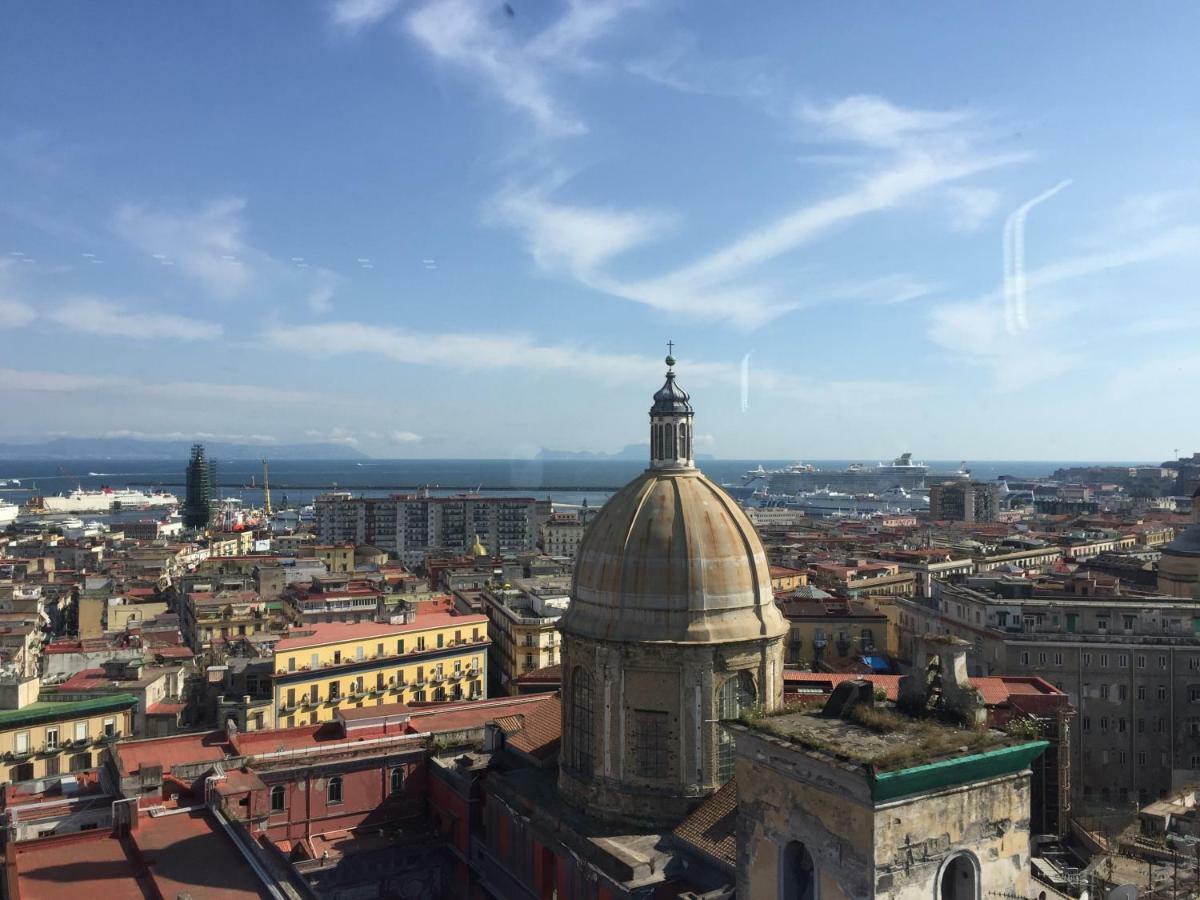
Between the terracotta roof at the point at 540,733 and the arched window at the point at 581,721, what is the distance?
119 inches

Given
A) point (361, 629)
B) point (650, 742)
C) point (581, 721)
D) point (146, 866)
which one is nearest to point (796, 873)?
point (650, 742)

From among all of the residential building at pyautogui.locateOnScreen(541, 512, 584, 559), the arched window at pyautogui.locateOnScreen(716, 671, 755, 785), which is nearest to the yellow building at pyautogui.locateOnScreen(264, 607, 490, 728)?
the arched window at pyautogui.locateOnScreen(716, 671, 755, 785)

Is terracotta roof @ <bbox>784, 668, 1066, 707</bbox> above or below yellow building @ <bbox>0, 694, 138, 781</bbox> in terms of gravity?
above

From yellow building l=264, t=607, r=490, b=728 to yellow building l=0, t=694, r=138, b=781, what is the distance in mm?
6168

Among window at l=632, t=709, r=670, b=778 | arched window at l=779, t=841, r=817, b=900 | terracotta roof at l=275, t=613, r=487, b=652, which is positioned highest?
arched window at l=779, t=841, r=817, b=900

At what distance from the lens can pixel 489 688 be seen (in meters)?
51.5

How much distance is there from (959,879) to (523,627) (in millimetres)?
35885

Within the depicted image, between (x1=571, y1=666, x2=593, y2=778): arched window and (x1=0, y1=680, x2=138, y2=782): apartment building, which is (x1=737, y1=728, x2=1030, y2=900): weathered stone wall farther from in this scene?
(x1=0, y1=680, x2=138, y2=782): apartment building

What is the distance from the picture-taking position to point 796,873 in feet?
42.4

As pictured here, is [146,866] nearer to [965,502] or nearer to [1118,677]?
[1118,677]

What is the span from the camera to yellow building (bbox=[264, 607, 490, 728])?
41.2 m

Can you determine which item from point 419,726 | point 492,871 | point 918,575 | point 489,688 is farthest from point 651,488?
point 918,575

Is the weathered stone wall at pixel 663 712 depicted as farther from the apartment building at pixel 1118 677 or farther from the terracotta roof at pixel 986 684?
the apartment building at pixel 1118 677

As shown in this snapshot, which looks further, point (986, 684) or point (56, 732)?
point (56, 732)
